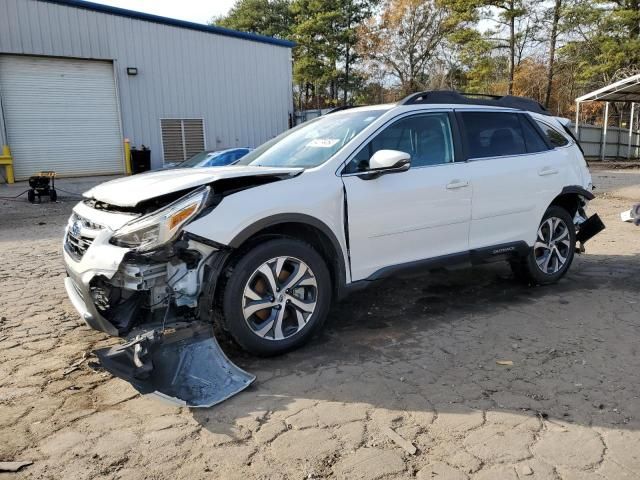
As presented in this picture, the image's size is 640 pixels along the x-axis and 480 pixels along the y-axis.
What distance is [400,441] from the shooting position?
2.71m

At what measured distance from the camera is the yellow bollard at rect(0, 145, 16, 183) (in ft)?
52.3

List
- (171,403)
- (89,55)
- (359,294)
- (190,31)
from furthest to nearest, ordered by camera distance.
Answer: (190,31) < (89,55) < (359,294) < (171,403)

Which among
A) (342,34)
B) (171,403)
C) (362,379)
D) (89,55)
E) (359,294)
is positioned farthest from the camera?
(342,34)

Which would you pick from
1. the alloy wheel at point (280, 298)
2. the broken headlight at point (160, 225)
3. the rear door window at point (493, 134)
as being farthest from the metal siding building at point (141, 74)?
the alloy wheel at point (280, 298)

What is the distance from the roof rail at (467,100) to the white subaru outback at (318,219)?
0.02 metres

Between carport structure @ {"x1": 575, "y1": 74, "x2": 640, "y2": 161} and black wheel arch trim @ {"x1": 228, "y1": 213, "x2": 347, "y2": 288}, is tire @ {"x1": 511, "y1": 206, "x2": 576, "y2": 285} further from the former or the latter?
carport structure @ {"x1": 575, "y1": 74, "x2": 640, "y2": 161}

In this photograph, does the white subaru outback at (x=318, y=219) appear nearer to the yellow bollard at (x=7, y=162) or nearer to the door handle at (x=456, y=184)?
the door handle at (x=456, y=184)

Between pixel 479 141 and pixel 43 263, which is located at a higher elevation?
pixel 479 141

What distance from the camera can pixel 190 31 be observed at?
19188mm

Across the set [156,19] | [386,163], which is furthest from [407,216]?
[156,19]

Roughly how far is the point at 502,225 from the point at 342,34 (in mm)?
36962

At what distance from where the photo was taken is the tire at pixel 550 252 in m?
5.18

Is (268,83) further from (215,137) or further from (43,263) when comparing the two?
(43,263)

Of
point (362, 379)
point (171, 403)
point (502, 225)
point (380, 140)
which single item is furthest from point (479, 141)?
point (171, 403)
